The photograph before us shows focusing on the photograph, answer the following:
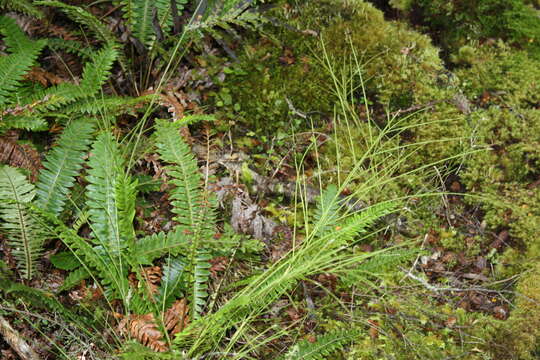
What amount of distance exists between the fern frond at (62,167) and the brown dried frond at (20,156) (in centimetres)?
5

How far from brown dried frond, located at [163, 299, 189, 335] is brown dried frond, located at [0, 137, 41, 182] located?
999 mm

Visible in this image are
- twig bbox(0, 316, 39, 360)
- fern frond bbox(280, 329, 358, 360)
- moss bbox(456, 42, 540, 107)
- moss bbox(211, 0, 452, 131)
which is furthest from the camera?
moss bbox(456, 42, 540, 107)

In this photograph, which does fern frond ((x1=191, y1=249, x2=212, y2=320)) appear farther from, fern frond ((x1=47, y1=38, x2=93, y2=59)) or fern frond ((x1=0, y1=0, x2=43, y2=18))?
fern frond ((x1=0, y1=0, x2=43, y2=18))

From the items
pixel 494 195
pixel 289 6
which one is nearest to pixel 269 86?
pixel 289 6

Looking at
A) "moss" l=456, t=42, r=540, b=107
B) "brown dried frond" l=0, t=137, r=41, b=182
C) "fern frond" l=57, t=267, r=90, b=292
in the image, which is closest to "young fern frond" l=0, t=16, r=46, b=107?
"brown dried frond" l=0, t=137, r=41, b=182

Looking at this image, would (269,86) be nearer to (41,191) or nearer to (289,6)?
(289,6)

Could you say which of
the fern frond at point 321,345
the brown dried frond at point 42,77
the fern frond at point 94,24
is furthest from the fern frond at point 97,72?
the fern frond at point 321,345

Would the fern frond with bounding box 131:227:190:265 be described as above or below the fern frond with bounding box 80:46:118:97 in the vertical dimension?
below

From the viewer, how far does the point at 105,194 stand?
218 centimetres

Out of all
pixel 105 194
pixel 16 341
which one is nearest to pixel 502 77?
pixel 105 194

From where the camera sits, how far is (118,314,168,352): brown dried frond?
6.45ft

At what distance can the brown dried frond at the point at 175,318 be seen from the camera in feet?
6.91

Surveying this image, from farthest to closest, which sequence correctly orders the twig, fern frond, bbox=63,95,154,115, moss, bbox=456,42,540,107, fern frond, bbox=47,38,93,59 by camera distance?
moss, bbox=456,42,540,107 < fern frond, bbox=47,38,93,59 < fern frond, bbox=63,95,154,115 < the twig

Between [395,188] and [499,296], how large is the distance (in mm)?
879
